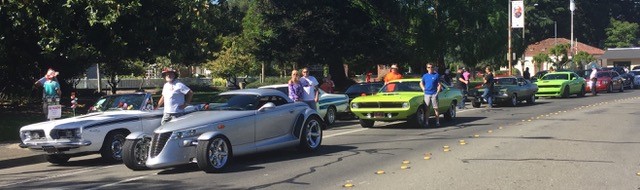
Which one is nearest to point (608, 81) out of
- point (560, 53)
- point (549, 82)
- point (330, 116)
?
point (549, 82)

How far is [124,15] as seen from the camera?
20.8 metres

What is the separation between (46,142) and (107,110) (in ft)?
5.26

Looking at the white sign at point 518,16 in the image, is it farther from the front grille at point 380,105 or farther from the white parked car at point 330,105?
the front grille at point 380,105

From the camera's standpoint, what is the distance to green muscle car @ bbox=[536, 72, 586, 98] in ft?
101

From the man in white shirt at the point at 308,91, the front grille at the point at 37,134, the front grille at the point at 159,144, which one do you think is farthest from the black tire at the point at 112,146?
the man in white shirt at the point at 308,91

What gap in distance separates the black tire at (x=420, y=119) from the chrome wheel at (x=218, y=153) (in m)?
7.44

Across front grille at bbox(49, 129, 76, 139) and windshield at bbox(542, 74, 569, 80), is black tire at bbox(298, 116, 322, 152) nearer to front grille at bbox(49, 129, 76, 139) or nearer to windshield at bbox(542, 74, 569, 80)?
front grille at bbox(49, 129, 76, 139)

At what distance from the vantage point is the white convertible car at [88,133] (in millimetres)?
10961

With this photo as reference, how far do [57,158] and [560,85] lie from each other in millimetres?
25022

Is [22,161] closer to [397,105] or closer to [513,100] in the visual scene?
[397,105]

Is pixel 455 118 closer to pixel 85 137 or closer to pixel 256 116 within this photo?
pixel 256 116

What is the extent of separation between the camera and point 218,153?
9.62m

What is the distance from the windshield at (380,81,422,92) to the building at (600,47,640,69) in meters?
70.5

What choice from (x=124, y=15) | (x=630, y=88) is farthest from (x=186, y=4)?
(x=630, y=88)
